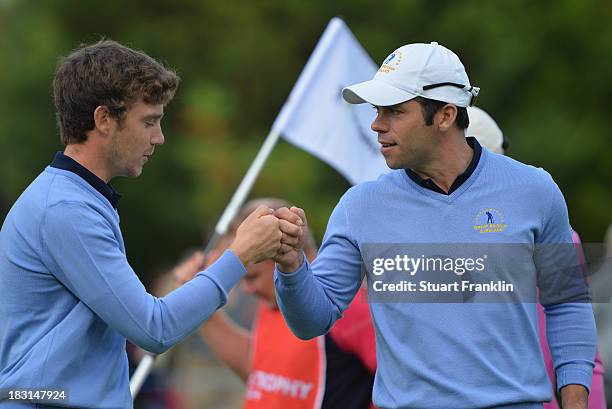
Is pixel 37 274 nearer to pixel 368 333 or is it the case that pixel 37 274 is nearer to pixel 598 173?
pixel 368 333

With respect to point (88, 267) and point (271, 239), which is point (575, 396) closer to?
point (271, 239)

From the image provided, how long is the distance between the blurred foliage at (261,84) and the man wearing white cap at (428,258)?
9.52 meters

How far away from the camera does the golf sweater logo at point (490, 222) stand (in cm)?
418

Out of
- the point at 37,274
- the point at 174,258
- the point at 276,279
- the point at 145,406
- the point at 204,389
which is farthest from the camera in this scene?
the point at 174,258

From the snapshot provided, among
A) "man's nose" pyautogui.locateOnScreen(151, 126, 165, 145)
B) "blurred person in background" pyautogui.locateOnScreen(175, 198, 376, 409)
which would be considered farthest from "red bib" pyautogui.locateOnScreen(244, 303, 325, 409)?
"man's nose" pyautogui.locateOnScreen(151, 126, 165, 145)

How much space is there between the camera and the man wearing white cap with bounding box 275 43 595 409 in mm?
4078

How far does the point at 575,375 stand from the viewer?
4.31 m

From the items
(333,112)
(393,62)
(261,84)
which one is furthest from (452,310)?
(261,84)

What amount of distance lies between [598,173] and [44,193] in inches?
469

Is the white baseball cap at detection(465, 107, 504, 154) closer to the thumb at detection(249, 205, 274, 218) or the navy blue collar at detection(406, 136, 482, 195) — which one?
the navy blue collar at detection(406, 136, 482, 195)

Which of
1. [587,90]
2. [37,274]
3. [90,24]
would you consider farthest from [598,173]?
[37,274]

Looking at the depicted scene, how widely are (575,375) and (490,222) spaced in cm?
63

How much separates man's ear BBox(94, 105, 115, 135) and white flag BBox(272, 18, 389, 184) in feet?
8.17

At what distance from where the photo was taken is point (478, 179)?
4.30 metres
